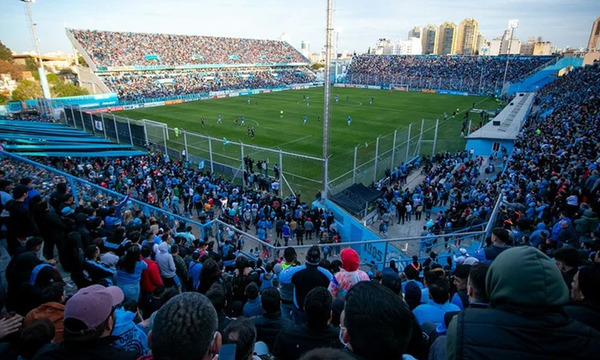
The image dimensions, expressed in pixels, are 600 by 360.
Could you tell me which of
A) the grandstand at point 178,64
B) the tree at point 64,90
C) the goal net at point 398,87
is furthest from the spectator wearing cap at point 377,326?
the goal net at point 398,87

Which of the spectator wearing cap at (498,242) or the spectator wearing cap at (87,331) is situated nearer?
the spectator wearing cap at (87,331)

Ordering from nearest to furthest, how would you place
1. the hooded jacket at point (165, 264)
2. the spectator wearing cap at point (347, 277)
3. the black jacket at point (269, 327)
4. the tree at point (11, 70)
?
the black jacket at point (269, 327) < the spectator wearing cap at point (347, 277) < the hooded jacket at point (165, 264) < the tree at point (11, 70)

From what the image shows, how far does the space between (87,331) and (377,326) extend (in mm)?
1929

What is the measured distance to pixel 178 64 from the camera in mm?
68938

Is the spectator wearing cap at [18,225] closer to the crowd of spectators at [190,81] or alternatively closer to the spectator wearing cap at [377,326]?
the spectator wearing cap at [377,326]

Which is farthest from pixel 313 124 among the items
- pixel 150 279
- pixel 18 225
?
pixel 150 279

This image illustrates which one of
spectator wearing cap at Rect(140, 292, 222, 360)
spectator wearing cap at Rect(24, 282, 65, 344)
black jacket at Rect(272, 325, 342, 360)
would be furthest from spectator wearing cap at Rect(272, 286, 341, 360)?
spectator wearing cap at Rect(24, 282, 65, 344)

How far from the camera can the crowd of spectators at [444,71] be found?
61.7m

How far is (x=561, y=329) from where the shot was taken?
163 centimetres

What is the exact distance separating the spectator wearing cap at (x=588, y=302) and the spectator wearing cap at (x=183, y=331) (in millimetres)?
2658

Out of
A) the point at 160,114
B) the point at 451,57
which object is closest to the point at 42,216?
the point at 160,114

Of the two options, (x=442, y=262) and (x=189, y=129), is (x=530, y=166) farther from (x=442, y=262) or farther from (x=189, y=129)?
(x=189, y=129)

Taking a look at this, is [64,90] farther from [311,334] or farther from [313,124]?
[311,334]

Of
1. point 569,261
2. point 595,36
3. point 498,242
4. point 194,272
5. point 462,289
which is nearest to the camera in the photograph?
point 569,261
